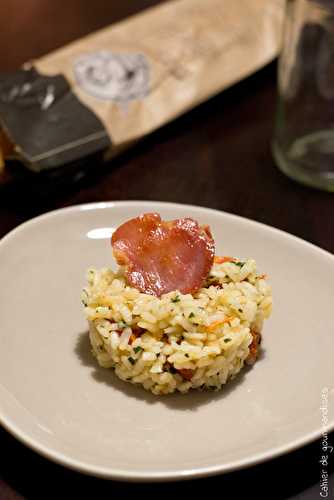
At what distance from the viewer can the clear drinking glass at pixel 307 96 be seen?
6.17 feet

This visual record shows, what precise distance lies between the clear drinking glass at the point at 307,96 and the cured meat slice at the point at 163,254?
72 cm

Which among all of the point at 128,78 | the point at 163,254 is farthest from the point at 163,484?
the point at 128,78

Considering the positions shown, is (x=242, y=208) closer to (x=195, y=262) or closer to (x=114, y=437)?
(x=195, y=262)

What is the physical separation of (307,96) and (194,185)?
16.1 inches

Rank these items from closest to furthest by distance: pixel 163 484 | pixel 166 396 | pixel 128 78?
1. pixel 163 484
2. pixel 166 396
3. pixel 128 78

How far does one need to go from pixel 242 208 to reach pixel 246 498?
849 mm

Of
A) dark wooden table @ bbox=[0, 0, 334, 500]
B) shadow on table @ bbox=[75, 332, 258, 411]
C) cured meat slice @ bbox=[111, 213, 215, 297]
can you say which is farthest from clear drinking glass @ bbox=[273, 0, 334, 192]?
shadow on table @ bbox=[75, 332, 258, 411]

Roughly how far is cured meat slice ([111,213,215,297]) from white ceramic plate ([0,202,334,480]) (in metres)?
0.15

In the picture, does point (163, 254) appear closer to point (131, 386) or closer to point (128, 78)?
point (131, 386)

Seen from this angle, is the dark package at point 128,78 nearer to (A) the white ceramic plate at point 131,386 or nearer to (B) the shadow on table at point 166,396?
(A) the white ceramic plate at point 131,386

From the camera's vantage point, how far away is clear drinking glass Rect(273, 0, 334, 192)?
188 cm

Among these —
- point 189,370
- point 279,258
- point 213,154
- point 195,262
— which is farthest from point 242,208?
point 189,370

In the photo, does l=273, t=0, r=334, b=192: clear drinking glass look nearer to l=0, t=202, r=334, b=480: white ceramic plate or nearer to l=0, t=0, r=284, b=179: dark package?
l=0, t=0, r=284, b=179: dark package

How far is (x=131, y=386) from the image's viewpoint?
3.80 feet
